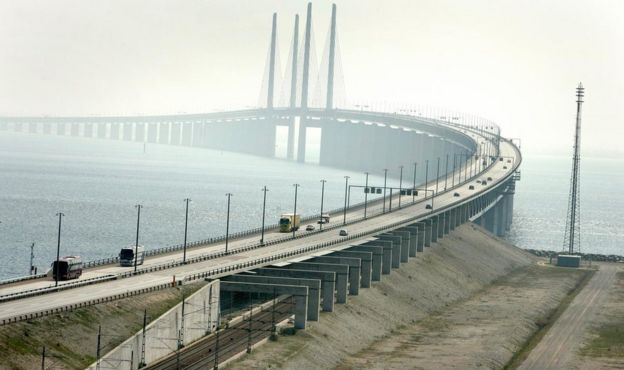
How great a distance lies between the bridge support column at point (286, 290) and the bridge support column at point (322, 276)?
686 cm

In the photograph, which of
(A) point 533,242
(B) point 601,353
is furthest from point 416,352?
(A) point 533,242

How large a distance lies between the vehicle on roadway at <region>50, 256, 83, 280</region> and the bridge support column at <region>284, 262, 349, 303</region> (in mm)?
20518

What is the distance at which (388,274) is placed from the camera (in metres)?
117

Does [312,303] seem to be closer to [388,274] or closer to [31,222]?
[388,274]

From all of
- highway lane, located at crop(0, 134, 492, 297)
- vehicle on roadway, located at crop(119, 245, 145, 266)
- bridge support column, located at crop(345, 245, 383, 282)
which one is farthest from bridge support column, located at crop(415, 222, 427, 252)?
vehicle on roadway, located at crop(119, 245, 145, 266)

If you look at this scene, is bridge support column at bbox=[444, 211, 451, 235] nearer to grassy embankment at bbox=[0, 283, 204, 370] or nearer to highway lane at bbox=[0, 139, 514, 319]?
highway lane at bbox=[0, 139, 514, 319]

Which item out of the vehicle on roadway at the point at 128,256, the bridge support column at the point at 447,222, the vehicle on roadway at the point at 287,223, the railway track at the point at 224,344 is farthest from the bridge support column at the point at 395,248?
the vehicle on roadway at the point at 128,256

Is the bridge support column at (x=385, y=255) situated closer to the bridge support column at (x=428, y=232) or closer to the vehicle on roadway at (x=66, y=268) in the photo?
the bridge support column at (x=428, y=232)

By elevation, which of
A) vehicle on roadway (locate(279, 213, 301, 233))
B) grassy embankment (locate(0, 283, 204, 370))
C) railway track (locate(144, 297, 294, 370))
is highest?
vehicle on roadway (locate(279, 213, 301, 233))

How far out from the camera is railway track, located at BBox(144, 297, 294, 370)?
7056cm

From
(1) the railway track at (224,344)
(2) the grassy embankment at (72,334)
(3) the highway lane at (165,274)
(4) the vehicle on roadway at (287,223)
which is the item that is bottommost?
(1) the railway track at (224,344)

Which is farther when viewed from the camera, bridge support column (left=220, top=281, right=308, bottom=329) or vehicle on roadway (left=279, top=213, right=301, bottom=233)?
vehicle on roadway (left=279, top=213, right=301, bottom=233)

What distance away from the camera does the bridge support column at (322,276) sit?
9400 cm

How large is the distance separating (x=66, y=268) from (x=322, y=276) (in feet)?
69.5
